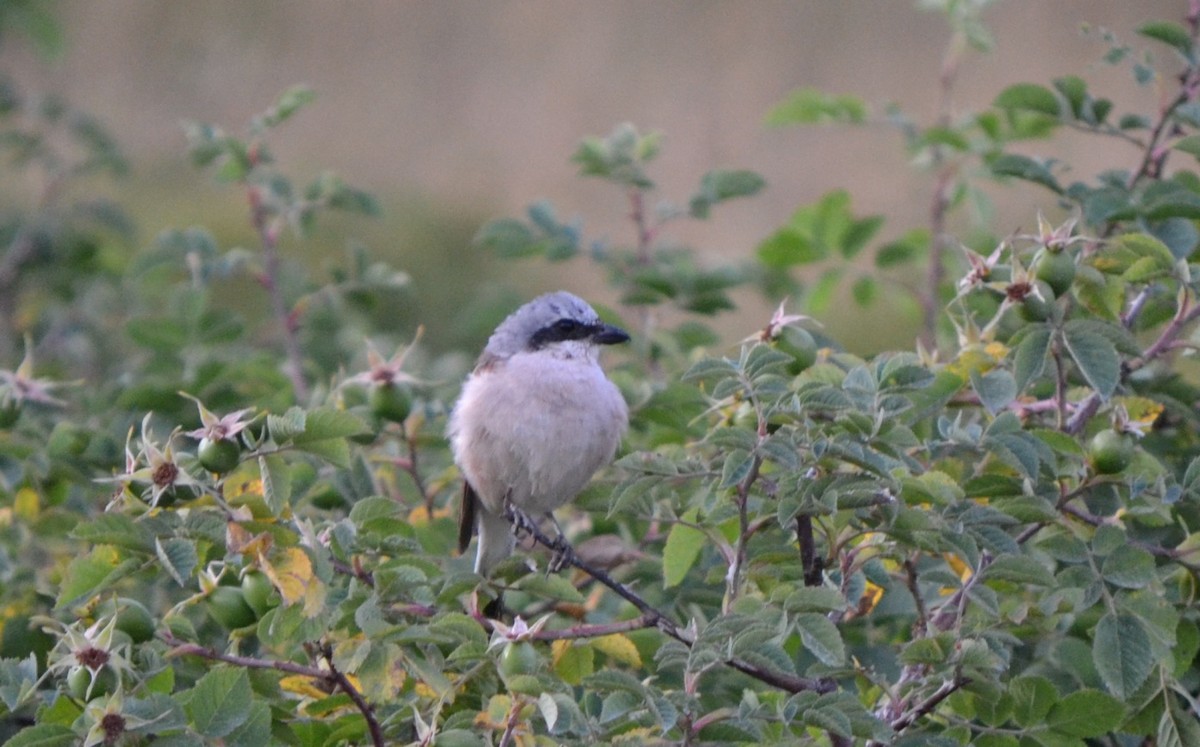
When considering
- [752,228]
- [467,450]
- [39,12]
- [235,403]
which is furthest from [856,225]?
[752,228]

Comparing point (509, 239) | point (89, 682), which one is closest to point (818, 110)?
point (509, 239)

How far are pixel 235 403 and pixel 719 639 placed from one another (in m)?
1.78

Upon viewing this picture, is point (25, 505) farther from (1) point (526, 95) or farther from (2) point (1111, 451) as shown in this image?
(1) point (526, 95)

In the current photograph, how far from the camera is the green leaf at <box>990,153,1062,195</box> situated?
2.58 meters

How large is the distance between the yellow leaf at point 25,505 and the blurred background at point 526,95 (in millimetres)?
3869

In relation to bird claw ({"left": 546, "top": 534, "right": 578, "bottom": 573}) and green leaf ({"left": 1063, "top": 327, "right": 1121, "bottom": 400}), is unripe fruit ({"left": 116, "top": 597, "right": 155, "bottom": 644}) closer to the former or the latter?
bird claw ({"left": 546, "top": 534, "right": 578, "bottom": 573})

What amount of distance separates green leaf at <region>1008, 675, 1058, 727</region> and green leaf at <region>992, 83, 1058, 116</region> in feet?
4.20

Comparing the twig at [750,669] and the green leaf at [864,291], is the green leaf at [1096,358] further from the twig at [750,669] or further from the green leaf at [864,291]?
the green leaf at [864,291]

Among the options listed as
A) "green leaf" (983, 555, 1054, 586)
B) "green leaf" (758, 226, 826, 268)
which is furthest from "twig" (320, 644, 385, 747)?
"green leaf" (758, 226, 826, 268)

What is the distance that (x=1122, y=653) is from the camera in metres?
1.82

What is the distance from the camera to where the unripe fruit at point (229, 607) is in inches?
72.5

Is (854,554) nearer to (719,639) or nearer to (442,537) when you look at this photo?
(719,639)

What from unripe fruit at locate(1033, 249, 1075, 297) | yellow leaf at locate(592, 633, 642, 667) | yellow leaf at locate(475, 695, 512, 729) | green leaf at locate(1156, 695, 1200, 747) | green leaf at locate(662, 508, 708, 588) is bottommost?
green leaf at locate(1156, 695, 1200, 747)

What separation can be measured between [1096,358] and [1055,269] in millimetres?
140
